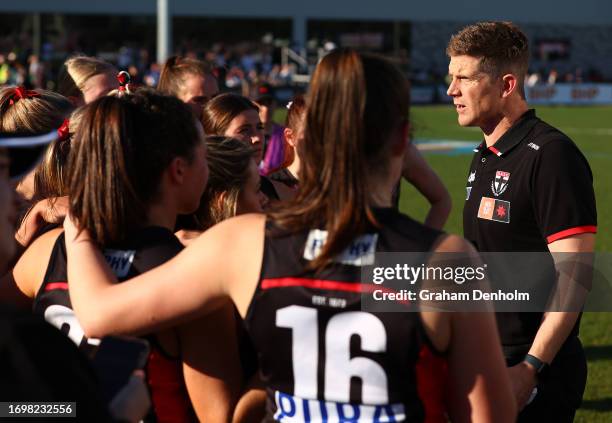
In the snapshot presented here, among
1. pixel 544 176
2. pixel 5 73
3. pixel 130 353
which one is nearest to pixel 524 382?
pixel 544 176

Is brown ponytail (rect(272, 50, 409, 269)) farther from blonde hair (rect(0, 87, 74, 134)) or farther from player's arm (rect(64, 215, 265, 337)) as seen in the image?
blonde hair (rect(0, 87, 74, 134))

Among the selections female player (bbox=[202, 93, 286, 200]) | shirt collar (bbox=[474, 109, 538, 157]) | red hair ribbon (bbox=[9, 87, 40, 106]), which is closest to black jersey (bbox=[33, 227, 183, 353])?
red hair ribbon (bbox=[9, 87, 40, 106])

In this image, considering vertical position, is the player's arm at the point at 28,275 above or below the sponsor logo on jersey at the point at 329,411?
above

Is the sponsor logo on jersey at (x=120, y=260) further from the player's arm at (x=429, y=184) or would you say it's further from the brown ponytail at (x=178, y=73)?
the brown ponytail at (x=178, y=73)

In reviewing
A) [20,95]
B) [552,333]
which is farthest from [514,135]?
[20,95]

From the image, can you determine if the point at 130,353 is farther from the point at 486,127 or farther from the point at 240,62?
the point at 240,62

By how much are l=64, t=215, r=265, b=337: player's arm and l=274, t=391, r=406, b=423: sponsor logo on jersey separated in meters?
0.25

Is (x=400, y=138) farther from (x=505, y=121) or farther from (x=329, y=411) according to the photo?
(x=505, y=121)

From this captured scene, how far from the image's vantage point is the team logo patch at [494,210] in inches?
138

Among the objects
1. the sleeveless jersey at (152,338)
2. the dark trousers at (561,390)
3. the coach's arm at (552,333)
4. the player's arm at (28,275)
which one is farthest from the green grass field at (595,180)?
the player's arm at (28,275)

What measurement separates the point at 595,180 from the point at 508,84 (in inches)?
514

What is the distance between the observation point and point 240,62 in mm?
43500

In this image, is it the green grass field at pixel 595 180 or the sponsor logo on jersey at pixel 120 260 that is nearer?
the sponsor logo on jersey at pixel 120 260

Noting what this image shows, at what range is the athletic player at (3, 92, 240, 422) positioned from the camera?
241 centimetres
